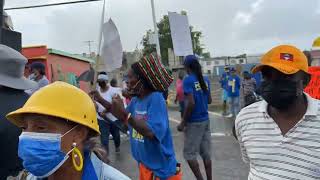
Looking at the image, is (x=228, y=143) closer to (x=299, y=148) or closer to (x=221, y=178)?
(x=221, y=178)

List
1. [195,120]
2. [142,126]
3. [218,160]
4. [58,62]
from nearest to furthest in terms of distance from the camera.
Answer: [142,126], [195,120], [218,160], [58,62]

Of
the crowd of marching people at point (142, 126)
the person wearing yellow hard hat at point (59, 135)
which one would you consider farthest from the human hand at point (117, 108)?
the person wearing yellow hard hat at point (59, 135)

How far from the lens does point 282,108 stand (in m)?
3.21

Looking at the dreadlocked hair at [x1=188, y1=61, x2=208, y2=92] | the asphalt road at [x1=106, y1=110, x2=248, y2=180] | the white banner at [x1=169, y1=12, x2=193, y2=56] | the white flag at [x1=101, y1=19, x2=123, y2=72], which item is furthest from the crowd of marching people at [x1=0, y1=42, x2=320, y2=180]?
the white banner at [x1=169, y1=12, x2=193, y2=56]

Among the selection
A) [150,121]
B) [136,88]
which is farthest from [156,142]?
[136,88]

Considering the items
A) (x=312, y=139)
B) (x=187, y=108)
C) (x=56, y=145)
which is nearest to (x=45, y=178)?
(x=56, y=145)

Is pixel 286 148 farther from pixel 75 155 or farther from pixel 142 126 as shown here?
pixel 142 126

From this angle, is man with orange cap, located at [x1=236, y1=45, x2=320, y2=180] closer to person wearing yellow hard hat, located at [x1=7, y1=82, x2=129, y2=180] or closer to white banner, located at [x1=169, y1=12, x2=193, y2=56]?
person wearing yellow hard hat, located at [x1=7, y1=82, x2=129, y2=180]

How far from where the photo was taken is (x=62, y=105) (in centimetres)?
248

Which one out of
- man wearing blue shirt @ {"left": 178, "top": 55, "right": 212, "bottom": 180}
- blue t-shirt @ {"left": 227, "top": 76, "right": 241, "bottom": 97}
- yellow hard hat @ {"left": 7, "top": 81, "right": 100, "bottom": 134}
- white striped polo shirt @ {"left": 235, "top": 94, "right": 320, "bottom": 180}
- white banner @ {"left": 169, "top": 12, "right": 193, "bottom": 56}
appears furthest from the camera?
blue t-shirt @ {"left": 227, "top": 76, "right": 241, "bottom": 97}

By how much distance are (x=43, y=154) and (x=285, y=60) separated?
150 cm

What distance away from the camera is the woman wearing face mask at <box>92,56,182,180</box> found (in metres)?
4.28

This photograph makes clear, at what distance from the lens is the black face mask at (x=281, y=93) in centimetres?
315

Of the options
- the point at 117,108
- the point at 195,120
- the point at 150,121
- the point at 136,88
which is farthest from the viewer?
the point at 195,120
